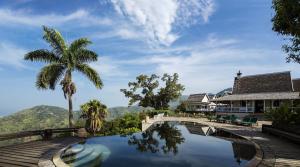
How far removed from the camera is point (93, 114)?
20828 mm

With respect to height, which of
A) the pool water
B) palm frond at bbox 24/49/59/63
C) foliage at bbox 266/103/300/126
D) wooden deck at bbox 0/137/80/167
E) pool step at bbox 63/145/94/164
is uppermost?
palm frond at bbox 24/49/59/63

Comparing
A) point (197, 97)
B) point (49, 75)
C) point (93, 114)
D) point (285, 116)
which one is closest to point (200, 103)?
point (197, 97)

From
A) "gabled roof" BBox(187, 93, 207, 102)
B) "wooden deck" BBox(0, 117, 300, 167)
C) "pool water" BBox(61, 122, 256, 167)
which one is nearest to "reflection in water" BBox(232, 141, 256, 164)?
"pool water" BBox(61, 122, 256, 167)

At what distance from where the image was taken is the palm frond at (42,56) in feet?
72.6

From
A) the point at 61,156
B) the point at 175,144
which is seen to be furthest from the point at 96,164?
the point at 175,144

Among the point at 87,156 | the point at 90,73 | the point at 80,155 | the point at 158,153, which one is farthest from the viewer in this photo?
the point at 90,73

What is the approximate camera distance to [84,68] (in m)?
22.9

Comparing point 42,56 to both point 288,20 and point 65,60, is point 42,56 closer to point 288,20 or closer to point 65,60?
point 65,60

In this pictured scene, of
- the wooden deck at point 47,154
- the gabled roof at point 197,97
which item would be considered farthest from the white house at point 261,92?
the wooden deck at point 47,154

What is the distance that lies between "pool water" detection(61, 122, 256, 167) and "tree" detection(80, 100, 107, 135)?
9.10ft

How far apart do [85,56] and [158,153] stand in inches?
488

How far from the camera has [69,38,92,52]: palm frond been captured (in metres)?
22.9

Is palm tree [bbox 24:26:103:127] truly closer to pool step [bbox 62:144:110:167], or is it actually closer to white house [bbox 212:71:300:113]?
pool step [bbox 62:144:110:167]

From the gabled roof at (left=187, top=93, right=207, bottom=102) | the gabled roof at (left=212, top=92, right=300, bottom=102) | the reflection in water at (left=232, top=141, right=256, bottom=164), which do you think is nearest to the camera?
the reflection in water at (left=232, top=141, right=256, bottom=164)
